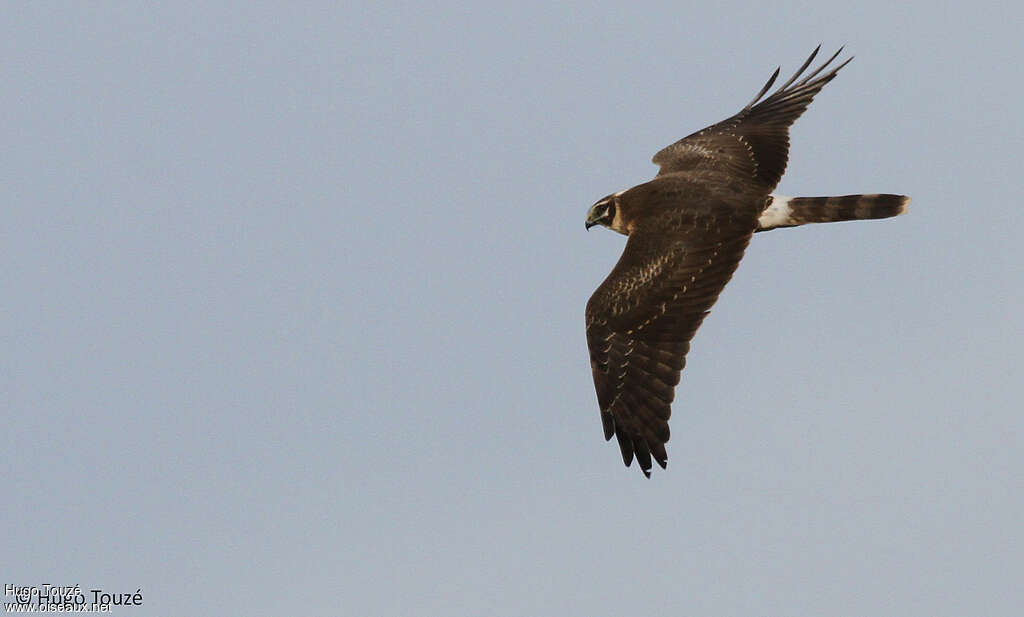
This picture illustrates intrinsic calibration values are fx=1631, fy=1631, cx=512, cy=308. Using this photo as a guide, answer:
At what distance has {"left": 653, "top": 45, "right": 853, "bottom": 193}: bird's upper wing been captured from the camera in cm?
1869

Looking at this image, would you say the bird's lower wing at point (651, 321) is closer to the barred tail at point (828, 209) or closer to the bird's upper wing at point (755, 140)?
the barred tail at point (828, 209)

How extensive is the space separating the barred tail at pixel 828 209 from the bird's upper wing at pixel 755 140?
2.24 ft

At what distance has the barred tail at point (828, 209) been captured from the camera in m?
17.4

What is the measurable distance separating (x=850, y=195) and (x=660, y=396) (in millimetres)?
3230

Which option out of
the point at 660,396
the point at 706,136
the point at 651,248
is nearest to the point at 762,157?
the point at 706,136

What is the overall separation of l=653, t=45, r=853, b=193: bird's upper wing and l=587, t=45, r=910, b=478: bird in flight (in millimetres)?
30

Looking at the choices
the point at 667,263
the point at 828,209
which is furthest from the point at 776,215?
the point at 667,263

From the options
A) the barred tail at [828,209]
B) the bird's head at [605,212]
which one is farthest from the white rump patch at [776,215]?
the bird's head at [605,212]

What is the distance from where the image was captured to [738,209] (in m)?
17.5

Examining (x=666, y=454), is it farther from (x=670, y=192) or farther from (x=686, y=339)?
(x=670, y=192)

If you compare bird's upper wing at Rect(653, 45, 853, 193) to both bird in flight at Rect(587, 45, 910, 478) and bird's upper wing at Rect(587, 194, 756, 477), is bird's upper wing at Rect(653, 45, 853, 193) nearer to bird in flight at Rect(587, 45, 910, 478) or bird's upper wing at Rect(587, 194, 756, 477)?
bird in flight at Rect(587, 45, 910, 478)

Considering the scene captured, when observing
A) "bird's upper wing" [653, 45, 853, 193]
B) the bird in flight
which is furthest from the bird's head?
"bird's upper wing" [653, 45, 853, 193]

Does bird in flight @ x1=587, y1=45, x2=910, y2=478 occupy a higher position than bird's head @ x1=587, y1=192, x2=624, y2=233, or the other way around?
bird's head @ x1=587, y1=192, x2=624, y2=233

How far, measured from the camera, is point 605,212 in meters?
18.5
